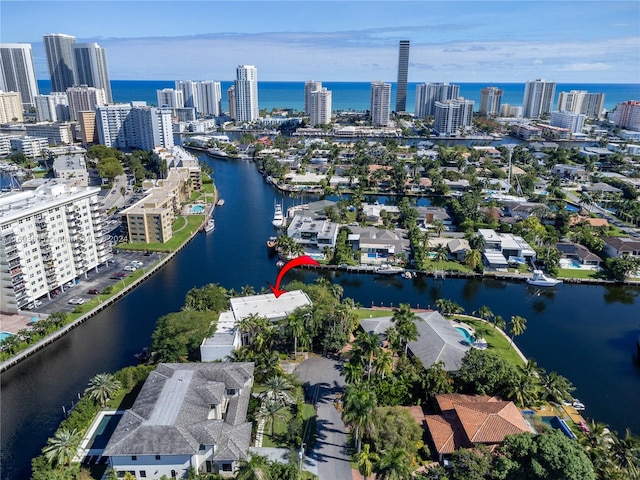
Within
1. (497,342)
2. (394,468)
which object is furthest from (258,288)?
(394,468)

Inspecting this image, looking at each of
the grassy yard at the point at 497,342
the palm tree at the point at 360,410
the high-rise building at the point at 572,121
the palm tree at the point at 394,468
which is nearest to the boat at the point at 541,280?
the grassy yard at the point at 497,342

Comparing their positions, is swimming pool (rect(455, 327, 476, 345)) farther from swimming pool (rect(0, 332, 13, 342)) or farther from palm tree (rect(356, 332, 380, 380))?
swimming pool (rect(0, 332, 13, 342))

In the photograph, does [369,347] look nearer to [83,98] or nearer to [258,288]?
[258,288]

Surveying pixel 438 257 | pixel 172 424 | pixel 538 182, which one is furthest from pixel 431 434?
pixel 538 182

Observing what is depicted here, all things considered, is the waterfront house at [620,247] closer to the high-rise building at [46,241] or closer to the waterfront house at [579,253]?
the waterfront house at [579,253]

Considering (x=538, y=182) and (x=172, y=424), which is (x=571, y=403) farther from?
(x=538, y=182)
